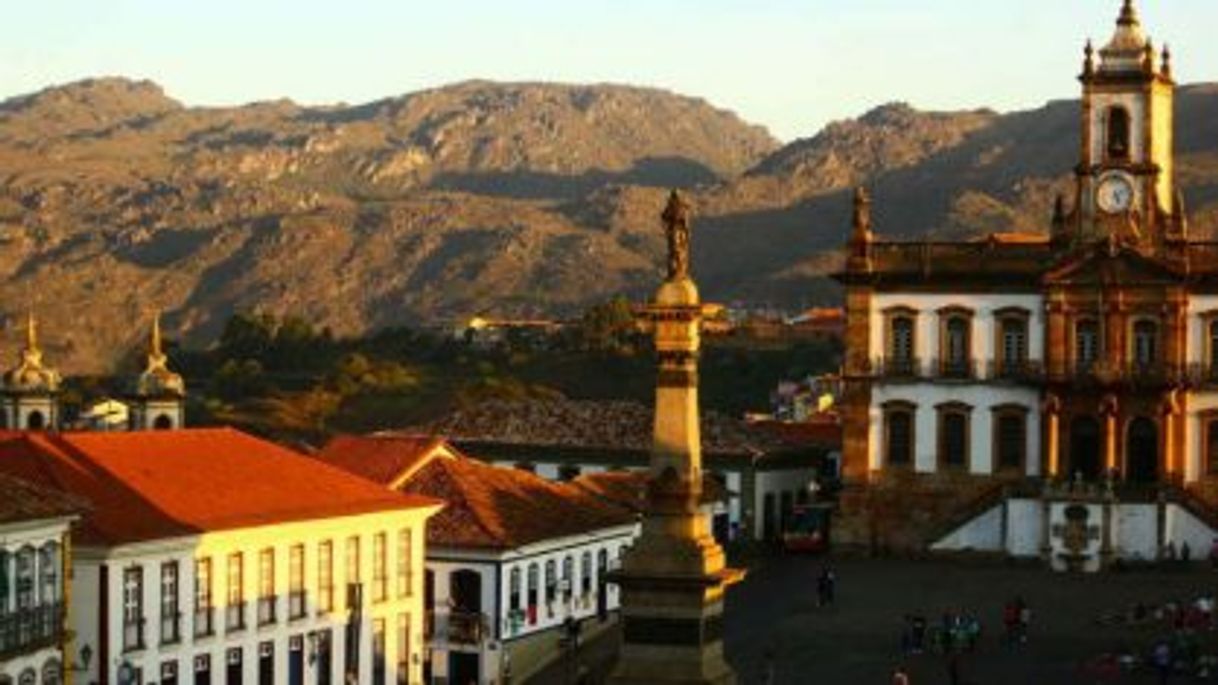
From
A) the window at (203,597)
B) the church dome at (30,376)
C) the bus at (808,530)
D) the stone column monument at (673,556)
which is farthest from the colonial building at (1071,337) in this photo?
the stone column monument at (673,556)

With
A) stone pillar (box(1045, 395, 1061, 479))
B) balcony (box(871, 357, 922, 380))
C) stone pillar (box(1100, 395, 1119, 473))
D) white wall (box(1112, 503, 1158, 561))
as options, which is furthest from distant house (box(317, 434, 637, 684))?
stone pillar (box(1100, 395, 1119, 473))

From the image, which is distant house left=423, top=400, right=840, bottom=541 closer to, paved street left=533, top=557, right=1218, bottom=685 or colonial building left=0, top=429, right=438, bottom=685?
paved street left=533, top=557, right=1218, bottom=685

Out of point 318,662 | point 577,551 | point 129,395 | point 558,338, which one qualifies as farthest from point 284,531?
point 558,338

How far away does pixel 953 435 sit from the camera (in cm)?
6769

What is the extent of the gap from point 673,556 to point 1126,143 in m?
46.1

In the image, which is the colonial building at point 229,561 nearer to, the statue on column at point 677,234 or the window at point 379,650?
the window at point 379,650

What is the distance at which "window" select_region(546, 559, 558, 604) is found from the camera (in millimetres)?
55875

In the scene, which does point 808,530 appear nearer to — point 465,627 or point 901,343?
point 901,343

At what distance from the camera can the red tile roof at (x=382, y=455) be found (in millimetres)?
58531

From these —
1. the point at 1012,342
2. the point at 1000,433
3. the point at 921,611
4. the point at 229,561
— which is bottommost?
the point at 921,611

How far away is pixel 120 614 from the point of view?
4241cm

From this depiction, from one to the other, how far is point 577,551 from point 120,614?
674 inches

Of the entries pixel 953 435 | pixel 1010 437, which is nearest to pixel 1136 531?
pixel 1010 437

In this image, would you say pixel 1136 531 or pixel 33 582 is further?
pixel 1136 531
